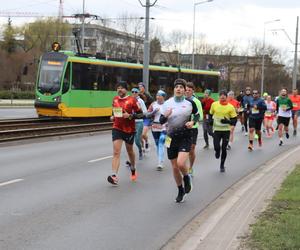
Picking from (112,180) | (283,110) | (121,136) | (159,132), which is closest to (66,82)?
(283,110)

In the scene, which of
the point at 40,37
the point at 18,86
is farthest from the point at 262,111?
the point at 40,37

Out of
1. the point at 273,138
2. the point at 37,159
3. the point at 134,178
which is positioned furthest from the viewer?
the point at 273,138

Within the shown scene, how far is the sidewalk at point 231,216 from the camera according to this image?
20.0 ft

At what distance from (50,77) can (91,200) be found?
18.1 metres

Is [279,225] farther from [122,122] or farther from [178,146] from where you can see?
[122,122]

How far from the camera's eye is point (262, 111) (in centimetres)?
1686

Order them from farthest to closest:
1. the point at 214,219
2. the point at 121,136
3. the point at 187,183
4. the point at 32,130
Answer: the point at 32,130 → the point at 121,136 → the point at 187,183 → the point at 214,219

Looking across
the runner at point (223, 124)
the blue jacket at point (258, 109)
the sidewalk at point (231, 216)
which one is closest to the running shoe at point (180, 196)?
the sidewalk at point (231, 216)

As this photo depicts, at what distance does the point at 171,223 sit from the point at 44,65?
20.3 m

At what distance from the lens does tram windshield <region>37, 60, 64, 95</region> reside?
2559cm

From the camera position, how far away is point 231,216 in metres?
7.39

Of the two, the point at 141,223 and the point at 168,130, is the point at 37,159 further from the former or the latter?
the point at 141,223

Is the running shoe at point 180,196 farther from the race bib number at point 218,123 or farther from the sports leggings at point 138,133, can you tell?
Result: the sports leggings at point 138,133

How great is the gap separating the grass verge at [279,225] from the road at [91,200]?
1.06 meters
